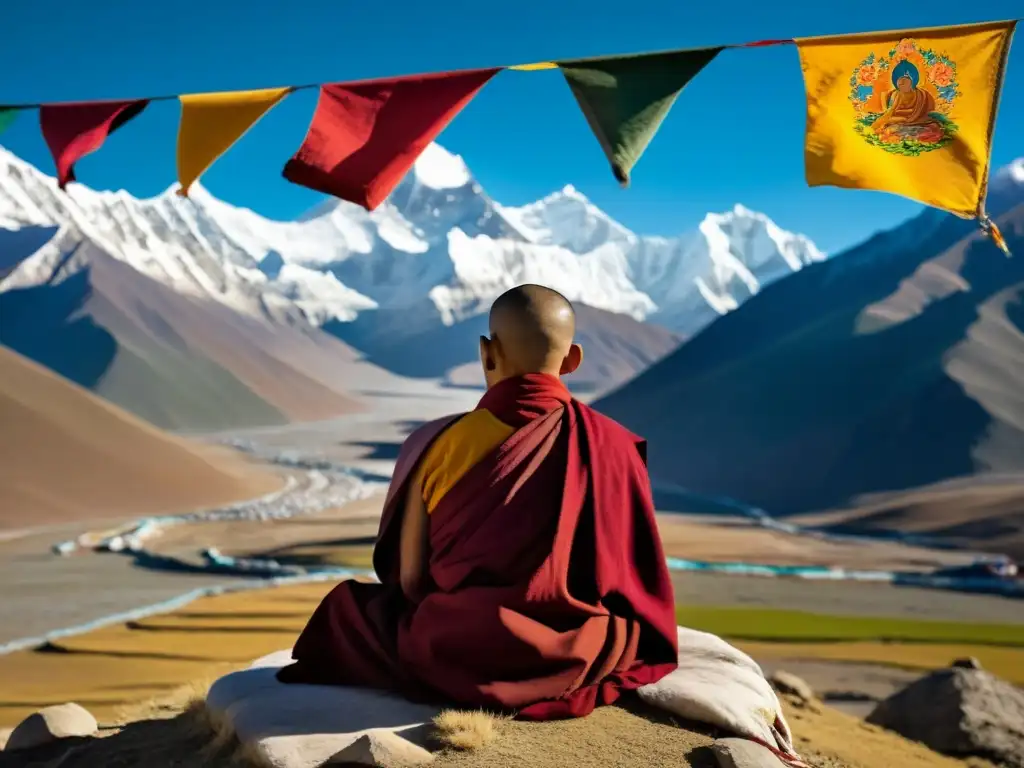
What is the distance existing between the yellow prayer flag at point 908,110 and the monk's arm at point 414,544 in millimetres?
1812

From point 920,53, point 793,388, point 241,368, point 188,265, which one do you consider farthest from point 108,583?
point 188,265

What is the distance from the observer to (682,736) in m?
2.86

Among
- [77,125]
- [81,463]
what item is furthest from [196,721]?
[81,463]

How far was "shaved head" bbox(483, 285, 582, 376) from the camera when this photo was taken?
2.81 metres

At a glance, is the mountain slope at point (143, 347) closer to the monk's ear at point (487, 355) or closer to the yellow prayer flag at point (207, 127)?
the yellow prayer flag at point (207, 127)

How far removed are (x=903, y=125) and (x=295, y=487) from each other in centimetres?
1581

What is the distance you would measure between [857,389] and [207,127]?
743 inches

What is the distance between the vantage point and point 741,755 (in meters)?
2.71

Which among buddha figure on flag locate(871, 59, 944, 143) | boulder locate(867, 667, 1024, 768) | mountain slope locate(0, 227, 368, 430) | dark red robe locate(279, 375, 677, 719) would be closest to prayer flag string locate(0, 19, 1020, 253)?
buddha figure on flag locate(871, 59, 944, 143)

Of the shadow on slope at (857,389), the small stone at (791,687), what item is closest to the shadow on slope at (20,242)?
the shadow on slope at (857,389)

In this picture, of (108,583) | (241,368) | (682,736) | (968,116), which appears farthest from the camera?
(241,368)

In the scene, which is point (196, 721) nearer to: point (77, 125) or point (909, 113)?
point (77, 125)

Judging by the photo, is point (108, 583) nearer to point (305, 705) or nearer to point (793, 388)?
point (305, 705)

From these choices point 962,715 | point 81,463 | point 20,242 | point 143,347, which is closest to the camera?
point 962,715
